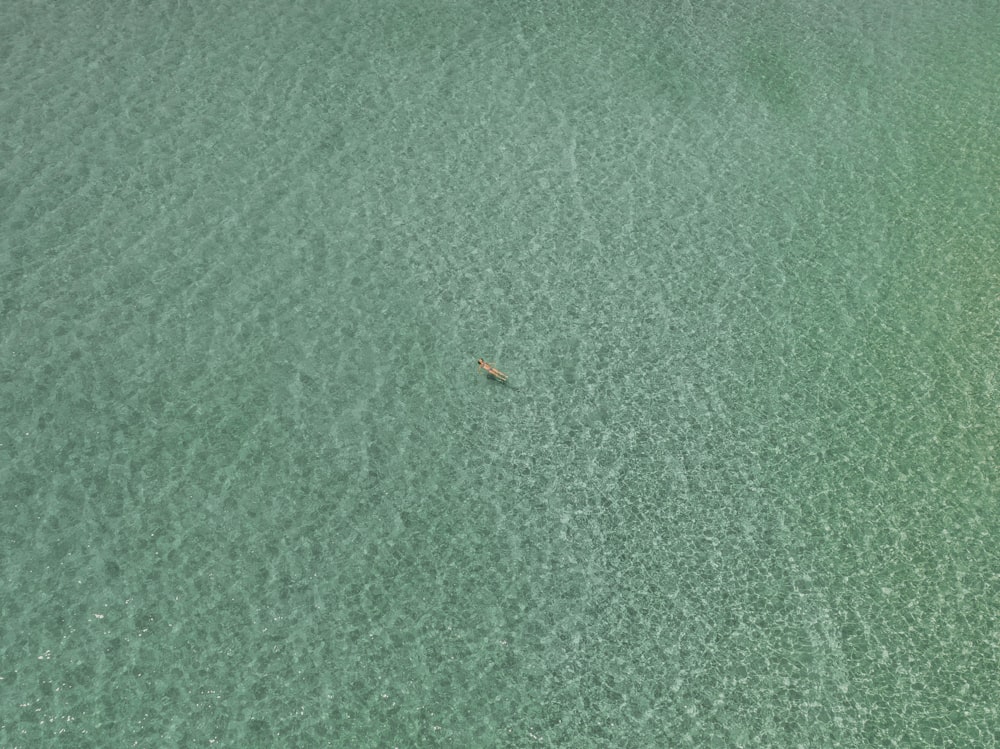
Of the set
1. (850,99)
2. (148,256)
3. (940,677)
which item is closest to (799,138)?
(850,99)

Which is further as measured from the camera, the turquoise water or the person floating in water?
the person floating in water

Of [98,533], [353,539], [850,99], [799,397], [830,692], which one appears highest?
[850,99]

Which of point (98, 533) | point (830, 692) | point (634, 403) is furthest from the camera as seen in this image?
point (634, 403)

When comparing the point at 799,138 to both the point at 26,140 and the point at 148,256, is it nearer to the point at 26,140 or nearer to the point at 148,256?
the point at 148,256
